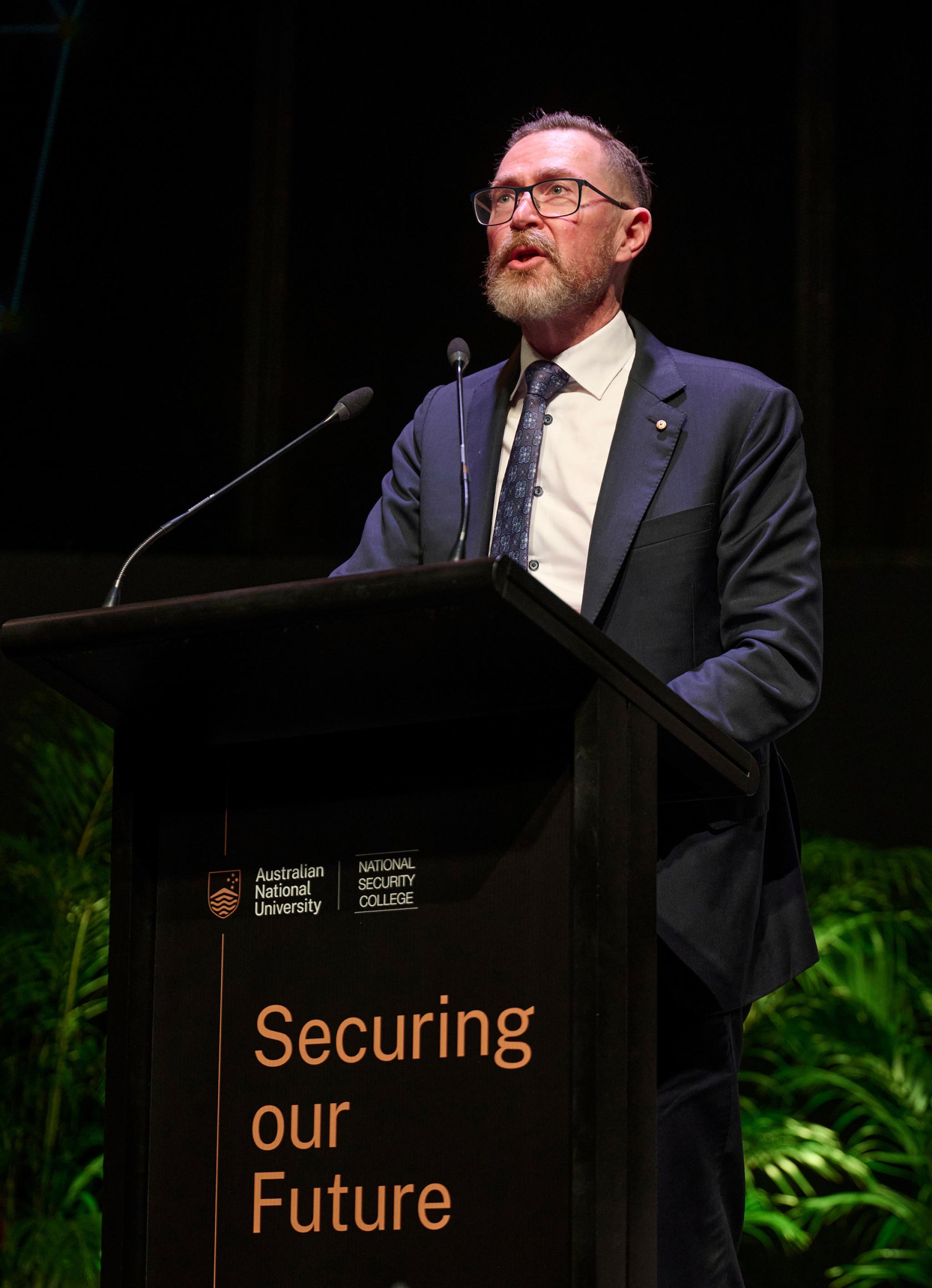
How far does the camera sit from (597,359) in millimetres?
2111

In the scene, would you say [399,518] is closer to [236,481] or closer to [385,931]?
[236,481]

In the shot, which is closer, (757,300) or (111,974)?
(111,974)

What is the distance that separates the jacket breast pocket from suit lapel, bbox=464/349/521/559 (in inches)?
7.9

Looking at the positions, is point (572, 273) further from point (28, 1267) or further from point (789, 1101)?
point (28, 1267)

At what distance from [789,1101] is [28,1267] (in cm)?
164

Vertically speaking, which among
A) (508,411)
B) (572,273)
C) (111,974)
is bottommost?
(111,974)

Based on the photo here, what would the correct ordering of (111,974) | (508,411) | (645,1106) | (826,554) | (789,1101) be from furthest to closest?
1. (826,554)
2. (789,1101)
3. (508,411)
4. (111,974)
5. (645,1106)

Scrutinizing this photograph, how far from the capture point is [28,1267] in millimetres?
3213

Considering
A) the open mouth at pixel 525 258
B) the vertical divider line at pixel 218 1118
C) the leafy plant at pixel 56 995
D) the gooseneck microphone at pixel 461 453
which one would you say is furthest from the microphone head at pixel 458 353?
the leafy plant at pixel 56 995

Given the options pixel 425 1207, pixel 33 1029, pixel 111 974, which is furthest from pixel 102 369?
pixel 425 1207

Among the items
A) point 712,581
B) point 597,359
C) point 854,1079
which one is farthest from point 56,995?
point 712,581

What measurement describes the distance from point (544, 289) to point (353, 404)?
1.22ft

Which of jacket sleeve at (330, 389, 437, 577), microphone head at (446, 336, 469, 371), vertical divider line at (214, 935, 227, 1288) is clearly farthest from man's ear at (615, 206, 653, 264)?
vertical divider line at (214, 935, 227, 1288)

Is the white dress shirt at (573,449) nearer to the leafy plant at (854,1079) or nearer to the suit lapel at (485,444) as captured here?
the suit lapel at (485,444)
